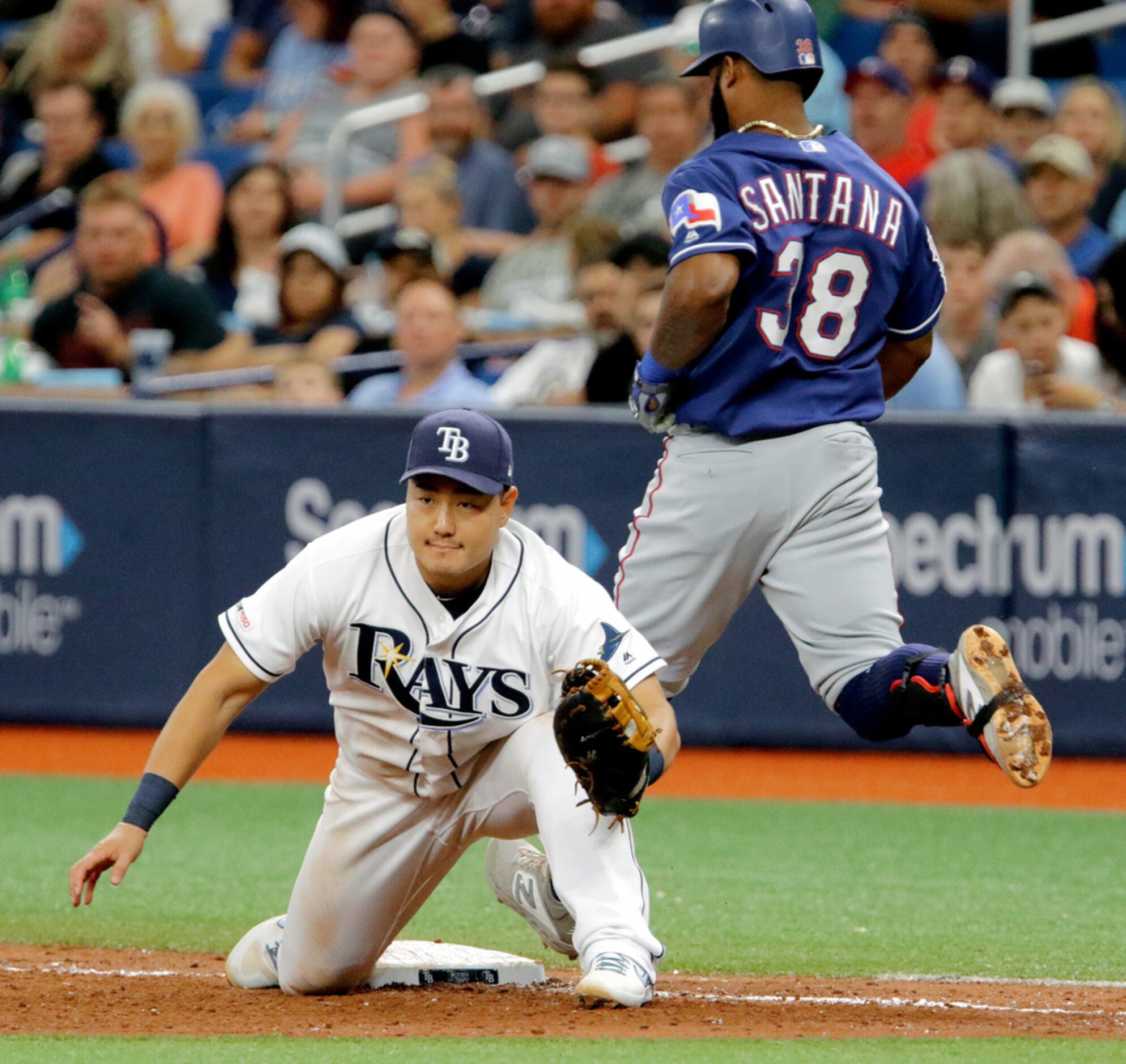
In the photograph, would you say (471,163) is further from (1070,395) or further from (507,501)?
(507,501)

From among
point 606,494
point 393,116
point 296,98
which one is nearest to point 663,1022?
point 606,494

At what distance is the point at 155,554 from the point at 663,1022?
5.25 meters

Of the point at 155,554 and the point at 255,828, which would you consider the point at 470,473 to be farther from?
the point at 155,554

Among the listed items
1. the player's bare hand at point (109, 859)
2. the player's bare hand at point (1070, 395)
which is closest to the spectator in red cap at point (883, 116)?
the player's bare hand at point (1070, 395)

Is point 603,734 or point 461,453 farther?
point 461,453

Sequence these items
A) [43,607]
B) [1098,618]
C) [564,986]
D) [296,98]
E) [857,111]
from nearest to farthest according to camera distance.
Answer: [564,986], [1098,618], [43,607], [857,111], [296,98]

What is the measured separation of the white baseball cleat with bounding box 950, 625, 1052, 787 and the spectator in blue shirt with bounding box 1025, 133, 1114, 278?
5670 mm

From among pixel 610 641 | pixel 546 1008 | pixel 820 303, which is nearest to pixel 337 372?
pixel 820 303

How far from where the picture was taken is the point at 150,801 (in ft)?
13.0

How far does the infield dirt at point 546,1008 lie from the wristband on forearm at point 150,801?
421mm

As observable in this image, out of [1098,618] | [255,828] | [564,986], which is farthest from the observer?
[1098,618]

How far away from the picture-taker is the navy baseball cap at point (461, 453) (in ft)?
12.9

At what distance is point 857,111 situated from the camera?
9.89 m

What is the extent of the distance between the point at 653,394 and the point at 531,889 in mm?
1191
